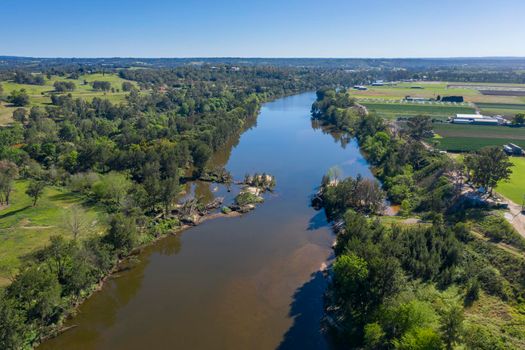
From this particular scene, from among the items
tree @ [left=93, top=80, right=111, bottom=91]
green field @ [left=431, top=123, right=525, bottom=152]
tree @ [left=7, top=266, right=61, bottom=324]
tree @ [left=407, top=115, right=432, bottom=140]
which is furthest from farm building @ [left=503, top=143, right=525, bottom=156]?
tree @ [left=93, top=80, right=111, bottom=91]

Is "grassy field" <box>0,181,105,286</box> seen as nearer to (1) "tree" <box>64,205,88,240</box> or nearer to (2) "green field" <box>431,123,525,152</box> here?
(1) "tree" <box>64,205,88,240</box>

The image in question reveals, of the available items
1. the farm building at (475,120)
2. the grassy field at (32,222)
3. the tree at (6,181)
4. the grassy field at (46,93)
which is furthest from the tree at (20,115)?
the farm building at (475,120)

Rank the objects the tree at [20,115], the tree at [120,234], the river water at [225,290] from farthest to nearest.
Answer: the tree at [20,115], the tree at [120,234], the river water at [225,290]

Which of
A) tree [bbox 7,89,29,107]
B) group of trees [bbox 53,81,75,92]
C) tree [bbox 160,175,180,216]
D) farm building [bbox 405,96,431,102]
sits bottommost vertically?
tree [bbox 160,175,180,216]

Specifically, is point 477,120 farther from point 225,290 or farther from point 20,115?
point 20,115

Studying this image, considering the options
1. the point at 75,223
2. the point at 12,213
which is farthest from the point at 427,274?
the point at 12,213

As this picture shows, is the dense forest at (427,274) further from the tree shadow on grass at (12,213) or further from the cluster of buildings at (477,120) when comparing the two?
the cluster of buildings at (477,120)
